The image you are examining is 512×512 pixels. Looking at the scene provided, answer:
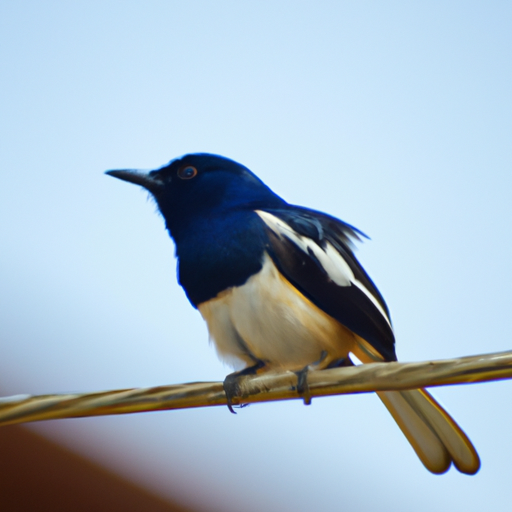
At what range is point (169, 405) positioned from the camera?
944mm

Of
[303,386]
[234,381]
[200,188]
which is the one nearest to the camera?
[303,386]

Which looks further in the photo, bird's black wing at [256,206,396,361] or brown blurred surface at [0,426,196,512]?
brown blurred surface at [0,426,196,512]

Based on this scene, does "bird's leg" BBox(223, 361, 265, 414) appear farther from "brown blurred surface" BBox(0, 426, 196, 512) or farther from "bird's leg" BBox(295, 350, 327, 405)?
"brown blurred surface" BBox(0, 426, 196, 512)

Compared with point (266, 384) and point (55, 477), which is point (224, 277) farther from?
point (55, 477)

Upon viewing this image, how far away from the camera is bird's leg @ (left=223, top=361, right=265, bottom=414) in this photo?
1176 mm

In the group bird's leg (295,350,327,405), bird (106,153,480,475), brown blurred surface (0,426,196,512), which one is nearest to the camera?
bird's leg (295,350,327,405)

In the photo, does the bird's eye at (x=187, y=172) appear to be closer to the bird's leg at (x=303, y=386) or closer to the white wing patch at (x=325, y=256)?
the white wing patch at (x=325, y=256)

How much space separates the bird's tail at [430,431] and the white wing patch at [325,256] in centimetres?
11

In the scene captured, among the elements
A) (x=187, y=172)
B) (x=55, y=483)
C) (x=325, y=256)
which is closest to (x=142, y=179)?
(x=187, y=172)

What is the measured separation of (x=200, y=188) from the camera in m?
1.51

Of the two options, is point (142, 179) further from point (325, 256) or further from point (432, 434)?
point (432, 434)

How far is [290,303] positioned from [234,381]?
0.60ft

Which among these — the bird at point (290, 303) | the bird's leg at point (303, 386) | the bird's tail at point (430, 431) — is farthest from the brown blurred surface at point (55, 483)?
the bird's leg at point (303, 386)

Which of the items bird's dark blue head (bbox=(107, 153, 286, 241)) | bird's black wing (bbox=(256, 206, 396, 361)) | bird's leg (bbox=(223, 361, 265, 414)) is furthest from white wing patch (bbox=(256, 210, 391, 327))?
bird's leg (bbox=(223, 361, 265, 414))
